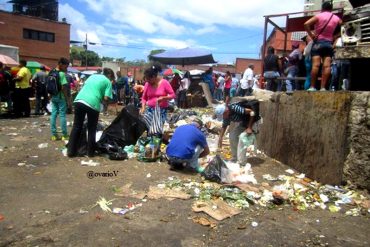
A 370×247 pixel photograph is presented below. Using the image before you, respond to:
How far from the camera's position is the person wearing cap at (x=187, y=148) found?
597 cm

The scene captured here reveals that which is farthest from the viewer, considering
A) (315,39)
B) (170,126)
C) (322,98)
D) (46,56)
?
(46,56)

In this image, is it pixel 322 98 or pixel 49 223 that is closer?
pixel 49 223

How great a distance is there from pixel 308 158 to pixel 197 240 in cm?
310

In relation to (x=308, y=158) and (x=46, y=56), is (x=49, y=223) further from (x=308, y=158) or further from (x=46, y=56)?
(x=46, y=56)

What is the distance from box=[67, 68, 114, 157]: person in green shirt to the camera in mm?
6762

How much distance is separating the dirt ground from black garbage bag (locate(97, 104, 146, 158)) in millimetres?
1241

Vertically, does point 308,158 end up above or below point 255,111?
below

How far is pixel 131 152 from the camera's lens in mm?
7270

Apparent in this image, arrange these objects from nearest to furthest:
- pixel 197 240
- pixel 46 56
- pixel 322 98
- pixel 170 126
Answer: pixel 197 240 → pixel 322 98 → pixel 170 126 → pixel 46 56

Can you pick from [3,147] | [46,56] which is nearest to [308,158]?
[3,147]

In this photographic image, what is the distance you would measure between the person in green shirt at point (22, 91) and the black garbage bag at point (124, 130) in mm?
5748

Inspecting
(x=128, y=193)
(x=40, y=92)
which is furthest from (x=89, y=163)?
(x=40, y=92)

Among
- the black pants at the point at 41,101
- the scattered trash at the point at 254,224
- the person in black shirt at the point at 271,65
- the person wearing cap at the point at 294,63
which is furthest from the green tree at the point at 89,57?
the scattered trash at the point at 254,224

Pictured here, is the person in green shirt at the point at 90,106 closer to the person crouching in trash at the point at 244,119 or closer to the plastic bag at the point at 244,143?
the person crouching in trash at the point at 244,119
